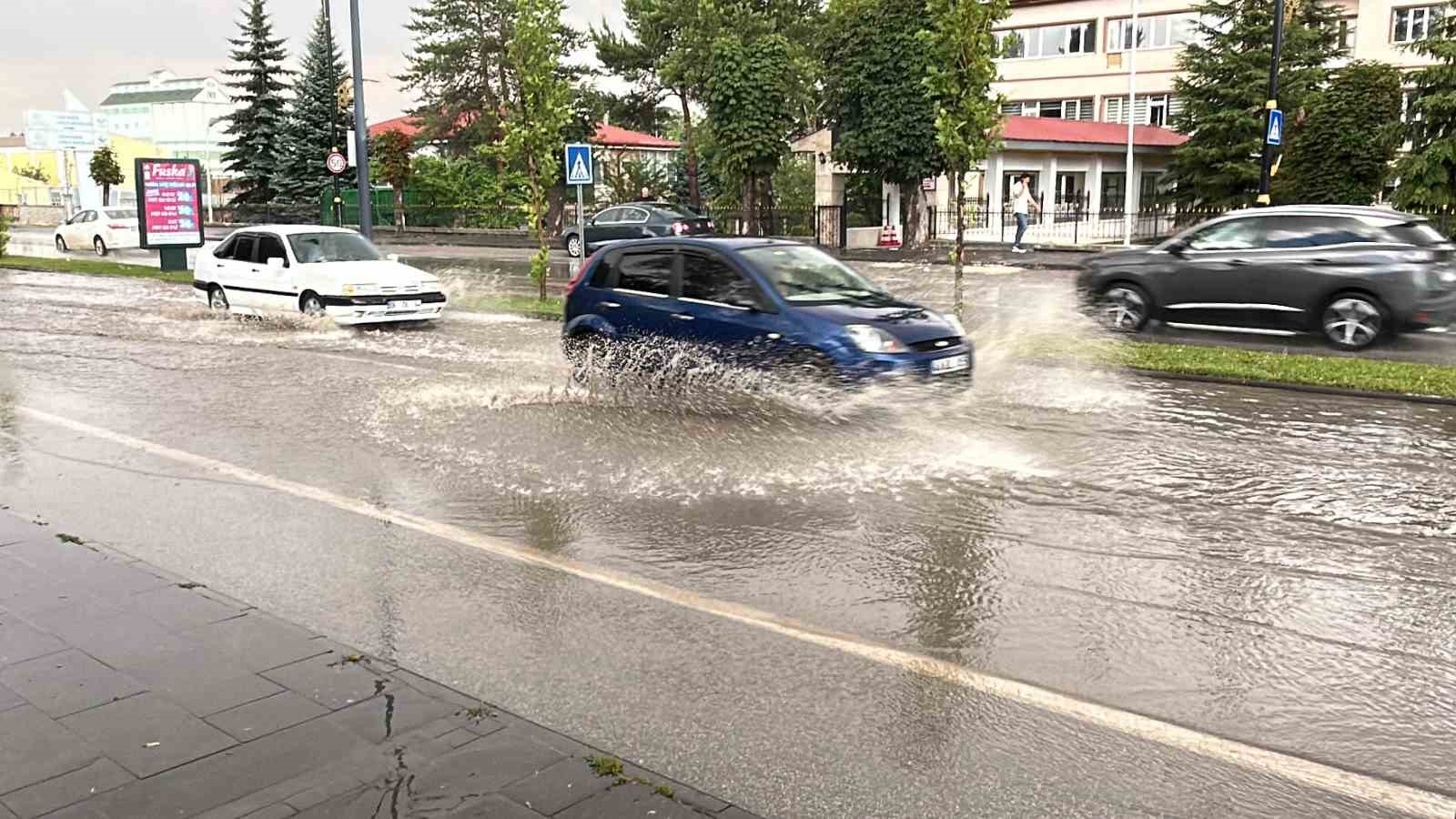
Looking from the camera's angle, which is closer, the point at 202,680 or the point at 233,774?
the point at 233,774

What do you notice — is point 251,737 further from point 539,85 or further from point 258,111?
point 258,111

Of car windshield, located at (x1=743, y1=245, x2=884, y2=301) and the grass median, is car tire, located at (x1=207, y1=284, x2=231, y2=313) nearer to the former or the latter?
the grass median

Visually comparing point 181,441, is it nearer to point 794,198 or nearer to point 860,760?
point 860,760

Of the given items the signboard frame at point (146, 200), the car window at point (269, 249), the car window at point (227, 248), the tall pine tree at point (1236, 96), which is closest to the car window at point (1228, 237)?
the car window at point (269, 249)

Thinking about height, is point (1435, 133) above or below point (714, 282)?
above

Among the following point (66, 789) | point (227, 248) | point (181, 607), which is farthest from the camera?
point (227, 248)

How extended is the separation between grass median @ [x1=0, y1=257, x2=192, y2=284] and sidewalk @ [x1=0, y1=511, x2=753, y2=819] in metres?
23.5

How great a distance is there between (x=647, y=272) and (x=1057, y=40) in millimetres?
54275

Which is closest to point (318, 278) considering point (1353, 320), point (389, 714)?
point (1353, 320)

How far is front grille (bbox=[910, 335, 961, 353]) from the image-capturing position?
31.2 feet

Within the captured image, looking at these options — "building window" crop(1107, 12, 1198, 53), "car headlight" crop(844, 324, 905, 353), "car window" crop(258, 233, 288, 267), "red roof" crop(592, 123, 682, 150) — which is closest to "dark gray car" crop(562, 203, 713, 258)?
"car window" crop(258, 233, 288, 267)

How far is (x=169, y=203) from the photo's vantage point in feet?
96.9

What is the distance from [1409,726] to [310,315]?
52.8 feet

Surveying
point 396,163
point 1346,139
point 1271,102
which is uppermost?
point 396,163
